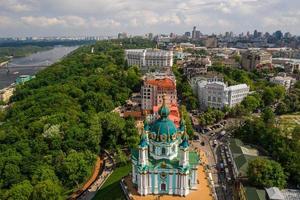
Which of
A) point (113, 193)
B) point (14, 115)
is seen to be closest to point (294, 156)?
point (113, 193)

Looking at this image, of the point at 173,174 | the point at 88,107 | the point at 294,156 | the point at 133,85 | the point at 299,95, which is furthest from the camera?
the point at 133,85

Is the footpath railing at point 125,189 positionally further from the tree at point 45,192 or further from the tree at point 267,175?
the tree at point 267,175

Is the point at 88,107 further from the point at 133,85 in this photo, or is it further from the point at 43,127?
the point at 133,85

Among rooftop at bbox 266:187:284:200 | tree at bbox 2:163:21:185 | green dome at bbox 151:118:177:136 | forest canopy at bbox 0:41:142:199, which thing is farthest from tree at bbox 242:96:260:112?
tree at bbox 2:163:21:185

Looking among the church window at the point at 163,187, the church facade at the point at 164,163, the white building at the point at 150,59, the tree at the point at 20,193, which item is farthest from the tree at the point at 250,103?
the tree at the point at 20,193

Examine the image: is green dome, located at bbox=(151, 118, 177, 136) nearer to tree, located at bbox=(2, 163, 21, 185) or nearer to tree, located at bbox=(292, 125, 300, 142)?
tree, located at bbox=(2, 163, 21, 185)

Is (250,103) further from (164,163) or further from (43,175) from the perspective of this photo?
(43,175)
